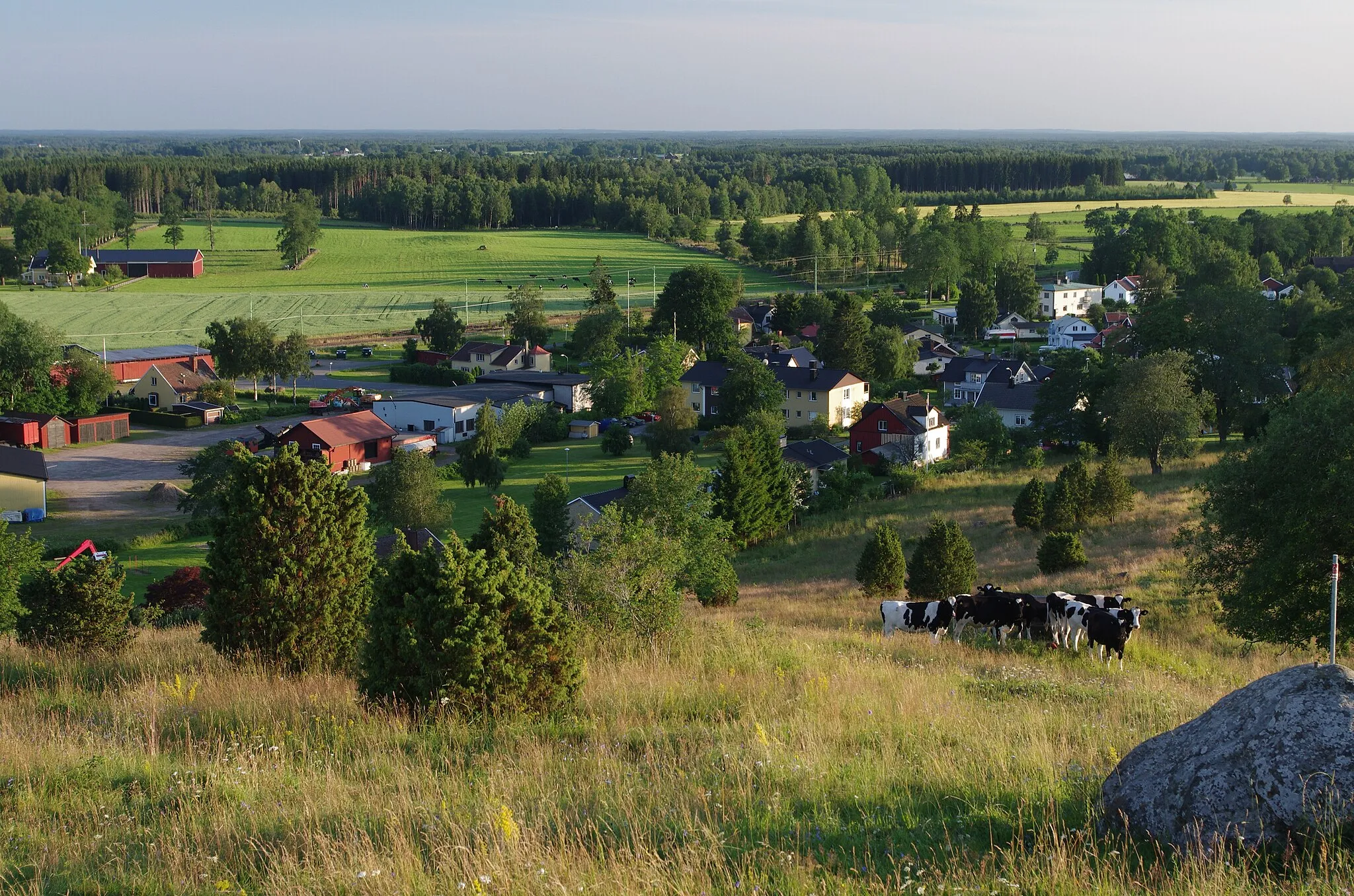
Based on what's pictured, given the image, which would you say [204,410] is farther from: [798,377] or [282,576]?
[282,576]

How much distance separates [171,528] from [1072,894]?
116ft

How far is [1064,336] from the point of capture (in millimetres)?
72688

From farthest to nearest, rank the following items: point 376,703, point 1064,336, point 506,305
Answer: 1. point 506,305
2. point 1064,336
3. point 376,703

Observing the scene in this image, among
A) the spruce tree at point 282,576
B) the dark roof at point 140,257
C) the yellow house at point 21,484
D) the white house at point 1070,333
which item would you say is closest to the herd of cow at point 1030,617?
the spruce tree at point 282,576

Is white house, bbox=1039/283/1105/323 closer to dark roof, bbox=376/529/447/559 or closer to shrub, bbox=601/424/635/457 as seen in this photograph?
→ shrub, bbox=601/424/635/457

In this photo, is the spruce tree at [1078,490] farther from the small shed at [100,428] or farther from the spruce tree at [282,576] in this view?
the small shed at [100,428]

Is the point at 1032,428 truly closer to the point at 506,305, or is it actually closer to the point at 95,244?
the point at 506,305

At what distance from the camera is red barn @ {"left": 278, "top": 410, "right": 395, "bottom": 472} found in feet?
148

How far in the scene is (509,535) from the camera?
49.3 ft

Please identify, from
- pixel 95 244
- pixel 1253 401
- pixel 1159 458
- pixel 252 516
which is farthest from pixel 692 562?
pixel 95 244

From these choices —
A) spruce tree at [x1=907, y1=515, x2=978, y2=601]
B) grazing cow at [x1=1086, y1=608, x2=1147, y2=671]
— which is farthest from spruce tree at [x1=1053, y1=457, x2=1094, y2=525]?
grazing cow at [x1=1086, y1=608, x2=1147, y2=671]

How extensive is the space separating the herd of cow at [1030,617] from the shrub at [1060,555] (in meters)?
7.94

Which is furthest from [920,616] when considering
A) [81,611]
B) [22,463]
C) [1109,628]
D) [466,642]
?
[22,463]

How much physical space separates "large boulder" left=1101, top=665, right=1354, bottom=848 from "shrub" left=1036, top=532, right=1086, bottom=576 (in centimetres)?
1929
